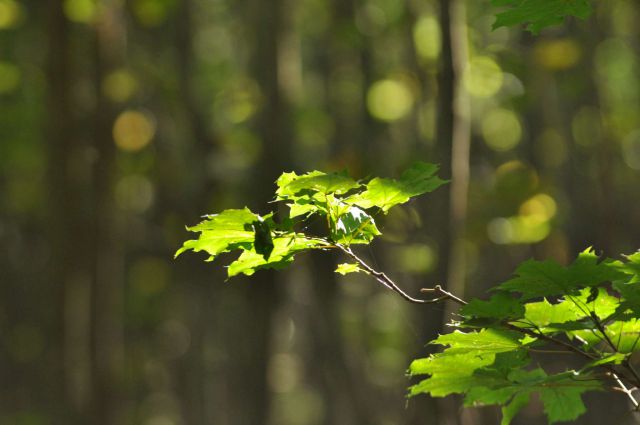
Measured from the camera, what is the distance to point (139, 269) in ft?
57.5

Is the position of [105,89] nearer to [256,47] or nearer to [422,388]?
[256,47]

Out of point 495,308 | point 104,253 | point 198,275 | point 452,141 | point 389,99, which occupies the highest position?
point 495,308

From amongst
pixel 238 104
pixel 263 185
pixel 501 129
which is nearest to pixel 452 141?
pixel 263 185

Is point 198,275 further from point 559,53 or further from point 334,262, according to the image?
point 559,53

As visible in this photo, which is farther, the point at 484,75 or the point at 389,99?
the point at 389,99

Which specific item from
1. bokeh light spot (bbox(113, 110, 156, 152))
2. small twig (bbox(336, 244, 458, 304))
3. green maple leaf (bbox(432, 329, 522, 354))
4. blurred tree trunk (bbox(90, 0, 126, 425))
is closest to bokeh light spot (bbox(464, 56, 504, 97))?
blurred tree trunk (bbox(90, 0, 126, 425))

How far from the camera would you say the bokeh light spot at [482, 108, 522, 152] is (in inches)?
736

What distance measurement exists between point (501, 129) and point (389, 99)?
579cm

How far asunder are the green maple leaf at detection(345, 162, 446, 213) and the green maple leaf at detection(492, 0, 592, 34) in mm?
538

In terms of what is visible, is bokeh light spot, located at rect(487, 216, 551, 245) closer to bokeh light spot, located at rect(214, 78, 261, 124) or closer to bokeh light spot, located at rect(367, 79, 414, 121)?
bokeh light spot, located at rect(367, 79, 414, 121)

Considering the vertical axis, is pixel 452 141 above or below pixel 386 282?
below

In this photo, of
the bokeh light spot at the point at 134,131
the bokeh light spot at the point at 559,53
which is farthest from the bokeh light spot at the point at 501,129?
the bokeh light spot at the point at 134,131

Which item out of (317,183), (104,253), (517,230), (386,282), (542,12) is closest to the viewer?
(317,183)

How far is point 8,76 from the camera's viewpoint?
12484 mm
